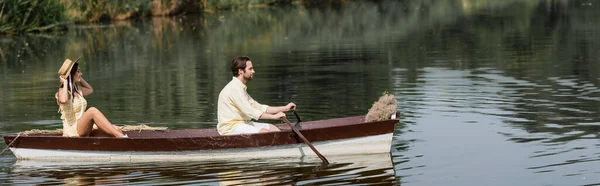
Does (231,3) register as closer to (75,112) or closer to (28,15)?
(28,15)

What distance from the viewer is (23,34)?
1796 inches

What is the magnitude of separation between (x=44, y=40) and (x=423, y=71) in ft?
63.4

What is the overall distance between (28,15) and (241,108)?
1249 inches

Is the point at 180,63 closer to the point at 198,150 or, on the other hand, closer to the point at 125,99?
the point at 125,99

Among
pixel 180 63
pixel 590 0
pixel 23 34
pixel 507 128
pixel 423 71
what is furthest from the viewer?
pixel 590 0

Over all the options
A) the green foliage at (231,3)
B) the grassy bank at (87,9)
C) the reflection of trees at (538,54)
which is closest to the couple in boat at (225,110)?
the reflection of trees at (538,54)

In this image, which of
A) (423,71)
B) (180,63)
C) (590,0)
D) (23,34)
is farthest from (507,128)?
(590,0)

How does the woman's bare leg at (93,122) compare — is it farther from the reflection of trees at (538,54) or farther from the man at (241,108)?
the reflection of trees at (538,54)

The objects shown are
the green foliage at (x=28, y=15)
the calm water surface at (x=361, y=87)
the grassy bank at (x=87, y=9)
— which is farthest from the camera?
the grassy bank at (x=87, y=9)

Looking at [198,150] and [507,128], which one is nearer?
[198,150]

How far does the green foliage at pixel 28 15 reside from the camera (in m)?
43.6

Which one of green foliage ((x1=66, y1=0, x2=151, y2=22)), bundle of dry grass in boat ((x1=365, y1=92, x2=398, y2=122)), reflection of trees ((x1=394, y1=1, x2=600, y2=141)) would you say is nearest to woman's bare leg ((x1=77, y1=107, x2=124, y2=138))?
bundle of dry grass in boat ((x1=365, y1=92, x2=398, y2=122))

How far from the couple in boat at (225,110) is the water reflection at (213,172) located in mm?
415

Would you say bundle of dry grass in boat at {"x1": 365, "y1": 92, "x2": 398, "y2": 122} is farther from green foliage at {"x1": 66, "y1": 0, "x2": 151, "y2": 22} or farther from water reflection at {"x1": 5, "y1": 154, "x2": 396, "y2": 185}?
green foliage at {"x1": 66, "y1": 0, "x2": 151, "y2": 22}
